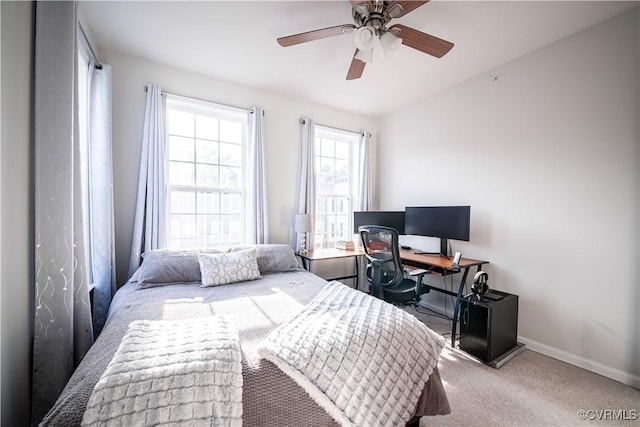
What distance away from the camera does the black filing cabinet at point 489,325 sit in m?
2.16

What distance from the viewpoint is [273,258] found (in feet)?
8.86

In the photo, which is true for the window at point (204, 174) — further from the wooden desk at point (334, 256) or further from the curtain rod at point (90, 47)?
the wooden desk at point (334, 256)

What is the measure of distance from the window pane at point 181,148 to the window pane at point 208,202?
435mm

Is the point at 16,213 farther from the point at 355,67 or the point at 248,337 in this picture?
the point at 355,67

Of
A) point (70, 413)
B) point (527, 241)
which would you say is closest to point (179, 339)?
point (70, 413)

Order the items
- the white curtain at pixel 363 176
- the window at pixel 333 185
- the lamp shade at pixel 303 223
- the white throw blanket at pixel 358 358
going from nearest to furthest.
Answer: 1. the white throw blanket at pixel 358 358
2. the lamp shade at pixel 303 223
3. the window at pixel 333 185
4. the white curtain at pixel 363 176

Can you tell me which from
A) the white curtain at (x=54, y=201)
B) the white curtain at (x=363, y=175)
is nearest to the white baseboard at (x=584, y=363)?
the white curtain at (x=363, y=175)

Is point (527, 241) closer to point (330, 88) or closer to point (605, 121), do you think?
point (605, 121)

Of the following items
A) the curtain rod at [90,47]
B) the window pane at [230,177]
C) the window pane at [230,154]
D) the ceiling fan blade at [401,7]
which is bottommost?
the window pane at [230,177]

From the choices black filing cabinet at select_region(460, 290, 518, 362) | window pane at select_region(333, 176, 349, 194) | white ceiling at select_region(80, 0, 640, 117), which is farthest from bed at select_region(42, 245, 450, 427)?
white ceiling at select_region(80, 0, 640, 117)

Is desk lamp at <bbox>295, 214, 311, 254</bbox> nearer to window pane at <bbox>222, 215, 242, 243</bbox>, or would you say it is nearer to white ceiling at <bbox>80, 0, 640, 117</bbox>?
window pane at <bbox>222, 215, 242, 243</bbox>

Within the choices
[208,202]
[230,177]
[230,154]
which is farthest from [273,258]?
[230,154]

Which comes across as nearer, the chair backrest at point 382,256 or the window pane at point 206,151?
the chair backrest at point 382,256

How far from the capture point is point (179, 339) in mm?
1080
